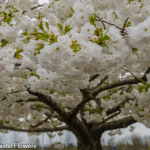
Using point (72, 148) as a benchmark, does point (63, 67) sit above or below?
above

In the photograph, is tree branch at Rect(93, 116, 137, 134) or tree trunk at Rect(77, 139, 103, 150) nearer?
tree branch at Rect(93, 116, 137, 134)

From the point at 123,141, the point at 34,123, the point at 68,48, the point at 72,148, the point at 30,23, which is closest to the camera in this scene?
the point at 68,48

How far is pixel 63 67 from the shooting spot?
1.43 metres

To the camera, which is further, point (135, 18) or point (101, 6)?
point (101, 6)

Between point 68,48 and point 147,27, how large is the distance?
54 centimetres

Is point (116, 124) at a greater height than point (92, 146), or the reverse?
point (116, 124)

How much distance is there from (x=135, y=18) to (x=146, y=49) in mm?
449

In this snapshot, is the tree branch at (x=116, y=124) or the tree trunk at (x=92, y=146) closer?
the tree branch at (x=116, y=124)

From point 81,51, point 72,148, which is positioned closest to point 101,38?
point 81,51

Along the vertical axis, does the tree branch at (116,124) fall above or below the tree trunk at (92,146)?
above

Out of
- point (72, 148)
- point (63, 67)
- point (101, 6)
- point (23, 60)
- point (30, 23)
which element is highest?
point (30, 23)

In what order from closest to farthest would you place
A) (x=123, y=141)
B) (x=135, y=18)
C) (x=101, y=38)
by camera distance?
(x=101, y=38) < (x=135, y=18) < (x=123, y=141)

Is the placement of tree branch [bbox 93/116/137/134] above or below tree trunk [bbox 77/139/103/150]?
above

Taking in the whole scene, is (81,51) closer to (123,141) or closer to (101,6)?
(101,6)
